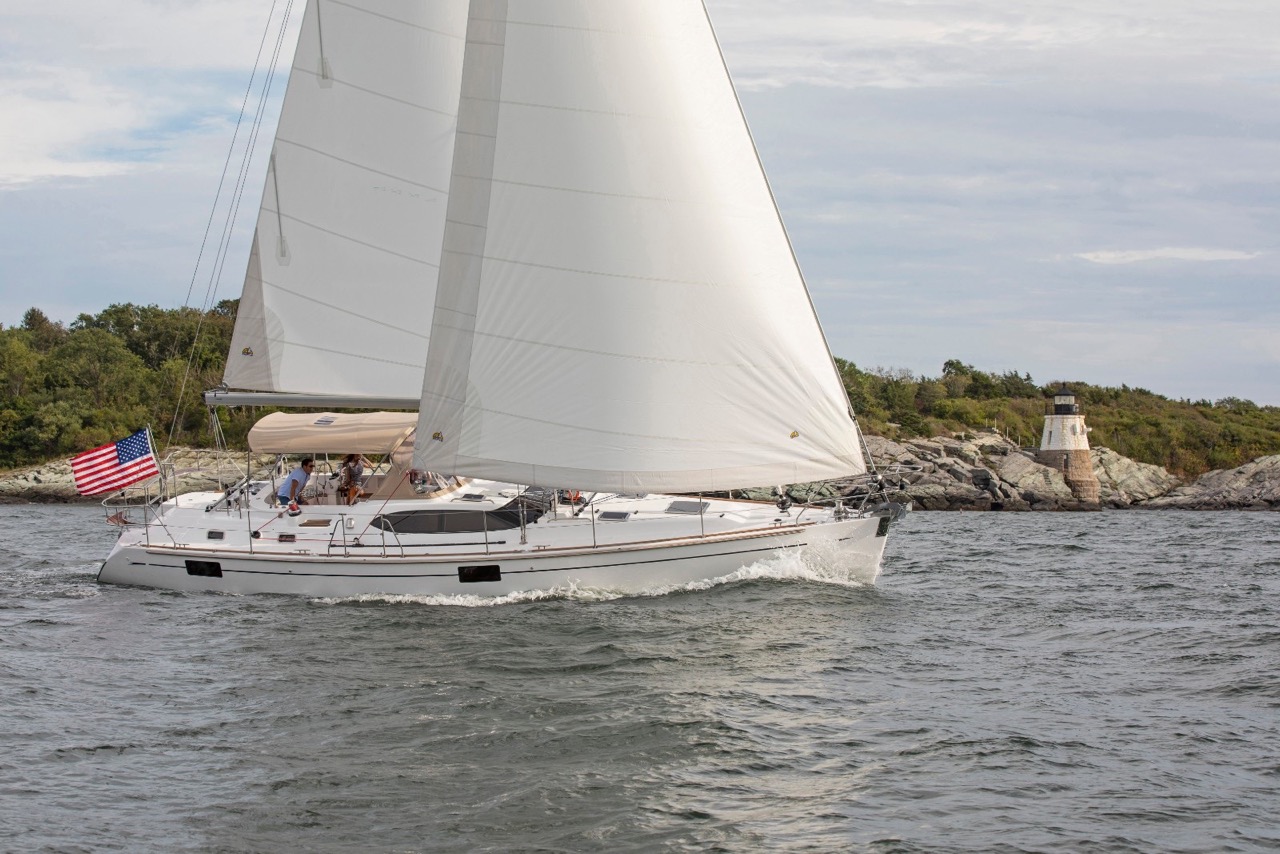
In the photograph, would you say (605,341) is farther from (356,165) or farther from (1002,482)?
(1002,482)

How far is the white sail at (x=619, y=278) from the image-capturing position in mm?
20594

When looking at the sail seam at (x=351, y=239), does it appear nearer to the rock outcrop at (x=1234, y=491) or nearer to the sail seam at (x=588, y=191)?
the sail seam at (x=588, y=191)

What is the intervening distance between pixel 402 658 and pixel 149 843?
22.0ft

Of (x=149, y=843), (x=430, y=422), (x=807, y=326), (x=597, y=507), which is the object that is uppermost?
(x=807, y=326)

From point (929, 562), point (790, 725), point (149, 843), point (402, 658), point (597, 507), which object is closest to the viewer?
point (149, 843)

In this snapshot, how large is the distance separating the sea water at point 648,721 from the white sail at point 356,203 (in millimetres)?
4960

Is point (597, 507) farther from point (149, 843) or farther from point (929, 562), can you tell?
point (149, 843)

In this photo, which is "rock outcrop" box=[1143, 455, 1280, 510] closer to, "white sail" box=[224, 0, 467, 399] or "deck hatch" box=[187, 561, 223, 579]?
"white sail" box=[224, 0, 467, 399]

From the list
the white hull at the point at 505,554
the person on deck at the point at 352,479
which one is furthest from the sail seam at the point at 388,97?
the white hull at the point at 505,554

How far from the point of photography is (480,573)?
2091 centimetres

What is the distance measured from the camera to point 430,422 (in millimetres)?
21234

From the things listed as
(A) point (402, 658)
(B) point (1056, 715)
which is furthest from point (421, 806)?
(B) point (1056, 715)

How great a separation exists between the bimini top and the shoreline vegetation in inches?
1573

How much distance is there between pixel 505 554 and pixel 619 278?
474 centimetres
